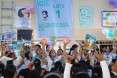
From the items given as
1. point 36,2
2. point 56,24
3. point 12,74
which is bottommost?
point 12,74

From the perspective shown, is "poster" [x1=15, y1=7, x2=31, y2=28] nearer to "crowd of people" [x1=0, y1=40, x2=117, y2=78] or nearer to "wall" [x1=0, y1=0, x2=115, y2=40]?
"wall" [x1=0, y1=0, x2=115, y2=40]

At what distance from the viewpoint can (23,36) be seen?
10.6 m

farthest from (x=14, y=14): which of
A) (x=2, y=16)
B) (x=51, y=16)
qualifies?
(x=51, y=16)

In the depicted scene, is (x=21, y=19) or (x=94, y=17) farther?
(x=94, y=17)

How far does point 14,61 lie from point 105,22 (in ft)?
20.9

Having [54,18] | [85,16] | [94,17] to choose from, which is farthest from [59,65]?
[94,17]

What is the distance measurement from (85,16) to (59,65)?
6938mm

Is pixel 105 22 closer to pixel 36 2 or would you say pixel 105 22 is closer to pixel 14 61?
pixel 36 2

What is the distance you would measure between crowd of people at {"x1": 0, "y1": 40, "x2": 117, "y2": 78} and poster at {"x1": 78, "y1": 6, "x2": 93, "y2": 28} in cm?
459

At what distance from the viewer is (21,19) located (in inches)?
430

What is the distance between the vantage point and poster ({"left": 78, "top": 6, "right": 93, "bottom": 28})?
37.0 ft

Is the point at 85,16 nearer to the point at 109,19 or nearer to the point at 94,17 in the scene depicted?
the point at 94,17

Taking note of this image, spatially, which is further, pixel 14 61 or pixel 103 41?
pixel 103 41

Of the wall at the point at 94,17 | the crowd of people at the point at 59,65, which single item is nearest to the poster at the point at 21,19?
the wall at the point at 94,17
